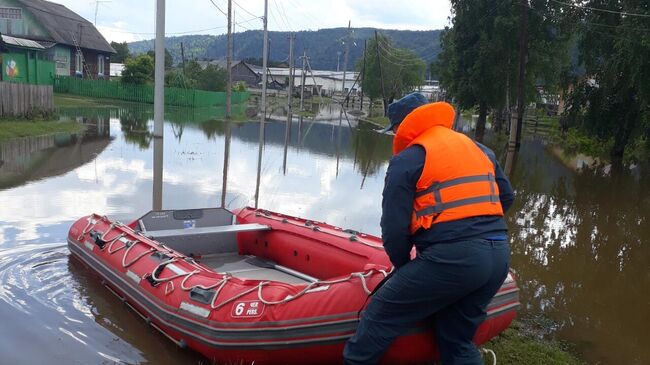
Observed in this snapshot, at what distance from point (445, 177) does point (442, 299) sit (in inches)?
25.1

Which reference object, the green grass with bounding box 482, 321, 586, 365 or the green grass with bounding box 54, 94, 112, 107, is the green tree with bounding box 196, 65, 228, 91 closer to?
the green grass with bounding box 54, 94, 112, 107

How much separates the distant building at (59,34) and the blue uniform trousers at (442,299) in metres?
34.0

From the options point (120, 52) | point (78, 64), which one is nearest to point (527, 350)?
point (78, 64)

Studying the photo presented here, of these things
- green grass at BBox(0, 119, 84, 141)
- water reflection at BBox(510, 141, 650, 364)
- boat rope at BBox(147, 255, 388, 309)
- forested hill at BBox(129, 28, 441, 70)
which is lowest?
water reflection at BBox(510, 141, 650, 364)

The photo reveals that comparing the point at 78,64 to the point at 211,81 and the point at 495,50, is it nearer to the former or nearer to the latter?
the point at 211,81

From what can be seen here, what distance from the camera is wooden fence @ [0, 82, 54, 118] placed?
615 inches

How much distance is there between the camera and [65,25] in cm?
3706

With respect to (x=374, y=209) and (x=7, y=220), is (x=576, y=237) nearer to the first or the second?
(x=374, y=209)

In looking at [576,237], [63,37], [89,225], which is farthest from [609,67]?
[63,37]

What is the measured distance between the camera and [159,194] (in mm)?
9195

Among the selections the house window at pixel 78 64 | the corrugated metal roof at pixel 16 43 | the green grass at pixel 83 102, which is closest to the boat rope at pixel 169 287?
the corrugated metal roof at pixel 16 43

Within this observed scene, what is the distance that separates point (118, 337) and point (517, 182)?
11462 mm

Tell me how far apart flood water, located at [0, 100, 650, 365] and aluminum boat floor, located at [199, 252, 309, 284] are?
1.21 m

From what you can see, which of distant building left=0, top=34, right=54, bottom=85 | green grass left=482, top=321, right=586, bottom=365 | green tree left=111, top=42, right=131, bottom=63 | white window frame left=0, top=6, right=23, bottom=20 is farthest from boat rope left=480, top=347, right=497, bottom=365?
green tree left=111, top=42, right=131, bottom=63
